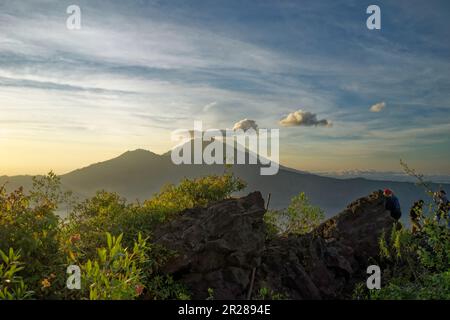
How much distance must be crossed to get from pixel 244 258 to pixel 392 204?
930 cm

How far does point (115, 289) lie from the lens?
26.6ft

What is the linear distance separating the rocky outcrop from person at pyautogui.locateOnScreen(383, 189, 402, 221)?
398 centimetres

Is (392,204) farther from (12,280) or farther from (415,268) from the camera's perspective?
(12,280)

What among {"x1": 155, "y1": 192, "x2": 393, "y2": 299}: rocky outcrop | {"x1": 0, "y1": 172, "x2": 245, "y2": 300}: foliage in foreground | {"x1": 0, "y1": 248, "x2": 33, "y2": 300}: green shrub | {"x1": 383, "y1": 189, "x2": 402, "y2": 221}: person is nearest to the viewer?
{"x1": 0, "y1": 248, "x2": 33, "y2": 300}: green shrub

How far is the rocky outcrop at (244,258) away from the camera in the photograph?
490 inches

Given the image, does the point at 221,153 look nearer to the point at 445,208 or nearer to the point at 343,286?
the point at 343,286

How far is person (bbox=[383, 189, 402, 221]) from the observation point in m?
19.5

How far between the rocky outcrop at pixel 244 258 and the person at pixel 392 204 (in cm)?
398

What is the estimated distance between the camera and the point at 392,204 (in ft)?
64.1

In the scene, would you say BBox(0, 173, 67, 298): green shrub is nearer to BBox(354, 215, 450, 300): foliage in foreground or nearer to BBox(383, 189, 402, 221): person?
BBox(354, 215, 450, 300): foliage in foreground

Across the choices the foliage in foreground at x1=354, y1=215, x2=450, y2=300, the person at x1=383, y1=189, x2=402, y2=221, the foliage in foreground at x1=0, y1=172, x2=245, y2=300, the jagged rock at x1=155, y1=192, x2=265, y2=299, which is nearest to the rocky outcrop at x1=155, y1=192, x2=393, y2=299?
the jagged rock at x1=155, y1=192, x2=265, y2=299

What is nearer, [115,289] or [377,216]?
[115,289]
